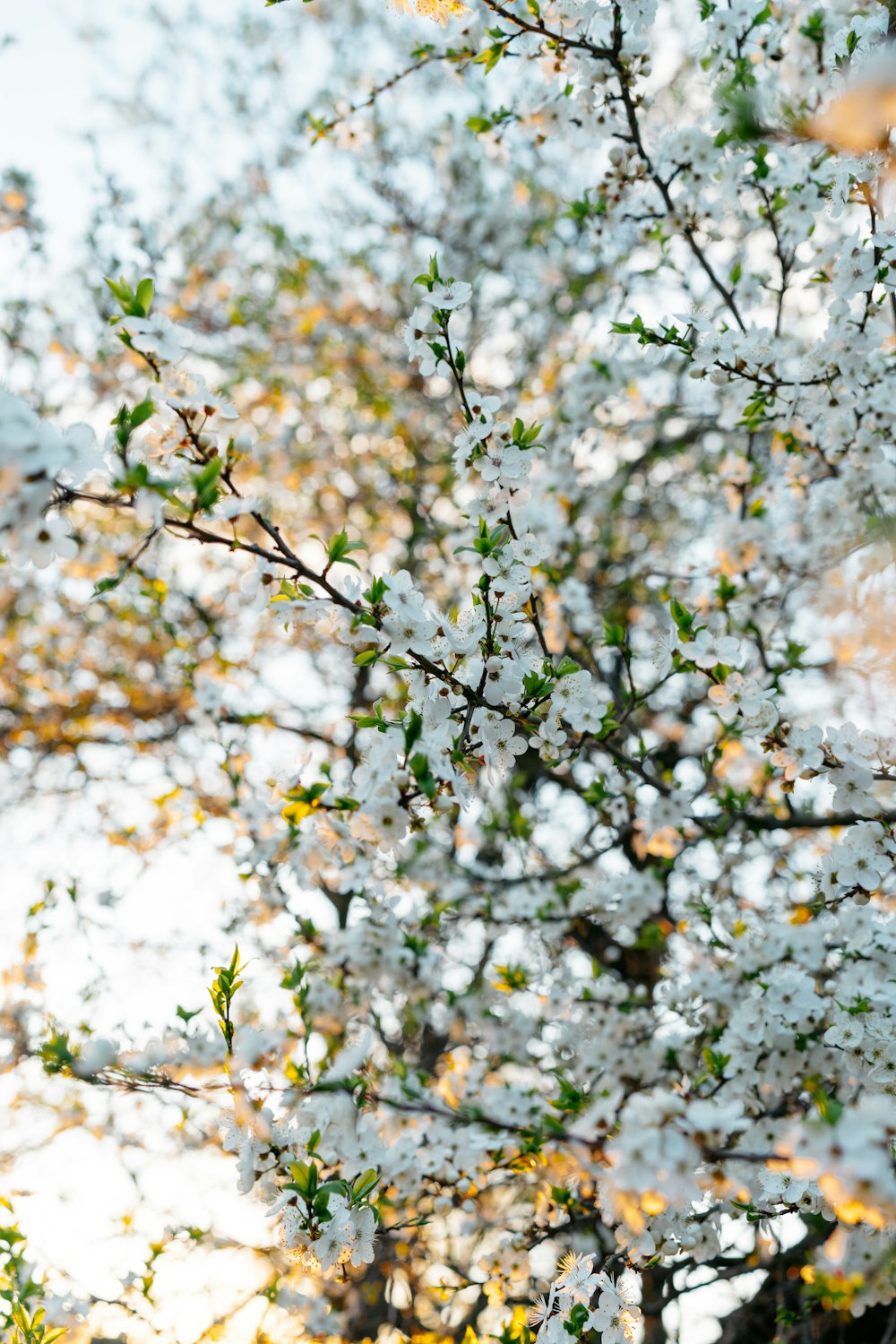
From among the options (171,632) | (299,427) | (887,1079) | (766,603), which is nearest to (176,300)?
(299,427)

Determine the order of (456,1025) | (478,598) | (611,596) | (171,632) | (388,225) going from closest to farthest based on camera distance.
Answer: (478,598), (171,632), (456,1025), (611,596), (388,225)

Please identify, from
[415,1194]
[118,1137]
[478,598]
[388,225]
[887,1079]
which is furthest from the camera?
[388,225]

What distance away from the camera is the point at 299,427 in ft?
22.2

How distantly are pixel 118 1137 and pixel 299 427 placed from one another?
5022mm

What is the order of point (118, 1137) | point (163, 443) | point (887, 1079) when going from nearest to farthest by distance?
point (163, 443) < point (887, 1079) < point (118, 1137)

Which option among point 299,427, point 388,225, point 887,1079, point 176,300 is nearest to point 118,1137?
point 887,1079

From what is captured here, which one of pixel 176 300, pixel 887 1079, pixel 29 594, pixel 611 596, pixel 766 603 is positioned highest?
pixel 176 300

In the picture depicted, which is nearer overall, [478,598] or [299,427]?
[478,598]

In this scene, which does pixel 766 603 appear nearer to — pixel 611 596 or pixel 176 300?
pixel 611 596

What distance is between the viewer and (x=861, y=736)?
2.36 m

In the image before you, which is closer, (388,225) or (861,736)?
(861,736)

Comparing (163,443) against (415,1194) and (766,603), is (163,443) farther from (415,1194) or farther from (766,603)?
(766,603)

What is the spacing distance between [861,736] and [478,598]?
1215 mm

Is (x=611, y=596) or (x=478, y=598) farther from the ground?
(x=611, y=596)
